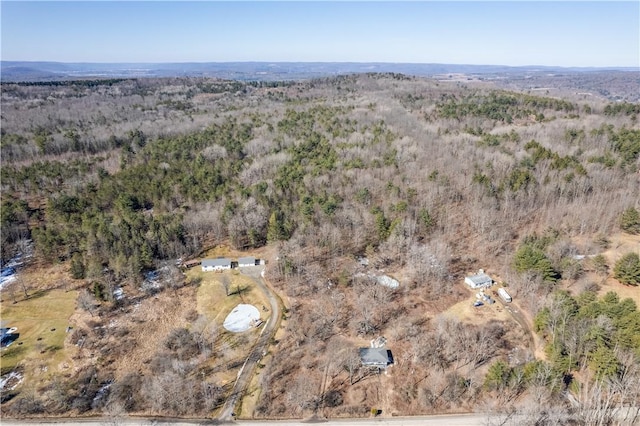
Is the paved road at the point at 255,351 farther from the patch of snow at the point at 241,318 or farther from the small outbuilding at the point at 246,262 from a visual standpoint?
the patch of snow at the point at 241,318

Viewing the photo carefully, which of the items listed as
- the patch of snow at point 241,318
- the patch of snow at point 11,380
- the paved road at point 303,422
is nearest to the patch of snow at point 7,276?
the patch of snow at point 11,380

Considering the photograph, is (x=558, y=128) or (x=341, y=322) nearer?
(x=341, y=322)

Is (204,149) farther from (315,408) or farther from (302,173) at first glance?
(315,408)

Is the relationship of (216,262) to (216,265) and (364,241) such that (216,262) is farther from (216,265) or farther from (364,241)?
(364,241)

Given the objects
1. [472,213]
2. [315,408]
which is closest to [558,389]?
[315,408]

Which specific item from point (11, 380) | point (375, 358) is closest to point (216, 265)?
point (11, 380)

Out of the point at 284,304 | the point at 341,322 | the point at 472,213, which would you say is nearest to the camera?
the point at 341,322
